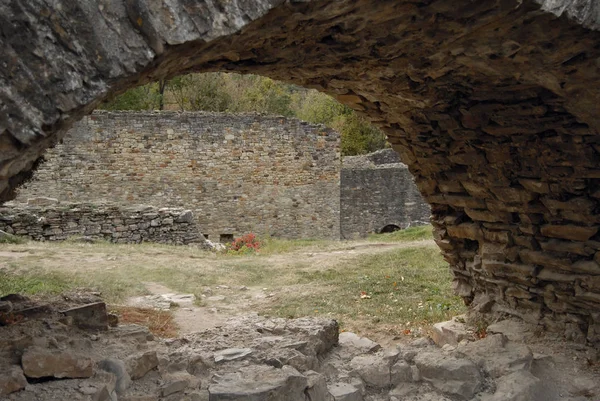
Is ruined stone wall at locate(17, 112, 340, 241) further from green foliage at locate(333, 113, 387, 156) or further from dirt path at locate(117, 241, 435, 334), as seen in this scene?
green foliage at locate(333, 113, 387, 156)

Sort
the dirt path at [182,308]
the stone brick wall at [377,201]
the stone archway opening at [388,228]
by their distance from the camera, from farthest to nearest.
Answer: the stone archway opening at [388,228] < the stone brick wall at [377,201] < the dirt path at [182,308]

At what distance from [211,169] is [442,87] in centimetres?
1336

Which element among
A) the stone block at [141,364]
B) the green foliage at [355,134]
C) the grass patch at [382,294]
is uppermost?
the green foliage at [355,134]

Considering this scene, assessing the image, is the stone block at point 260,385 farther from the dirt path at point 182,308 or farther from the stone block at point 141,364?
the dirt path at point 182,308

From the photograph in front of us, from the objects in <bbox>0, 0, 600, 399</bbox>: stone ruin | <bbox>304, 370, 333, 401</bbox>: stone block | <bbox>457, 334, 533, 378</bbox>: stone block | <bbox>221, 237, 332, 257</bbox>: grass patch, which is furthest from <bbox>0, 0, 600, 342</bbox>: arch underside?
<bbox>221, 237, 332, 257</bbox>: grass patch

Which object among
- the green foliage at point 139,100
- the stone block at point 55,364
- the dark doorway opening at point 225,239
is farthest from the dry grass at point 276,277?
the green foliage at point 139,100

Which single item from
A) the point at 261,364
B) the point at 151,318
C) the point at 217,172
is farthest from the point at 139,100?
the point at 261,364

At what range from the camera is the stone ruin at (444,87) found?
81.5 inches

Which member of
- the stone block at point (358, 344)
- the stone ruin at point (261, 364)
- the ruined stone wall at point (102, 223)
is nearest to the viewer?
the stone ruin at point (261, 364)

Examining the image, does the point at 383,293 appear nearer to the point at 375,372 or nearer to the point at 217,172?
the point at 375,372

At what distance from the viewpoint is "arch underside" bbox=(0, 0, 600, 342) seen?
207 centimetres

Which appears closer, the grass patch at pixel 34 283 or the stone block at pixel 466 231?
the stone block at pixel 466 231

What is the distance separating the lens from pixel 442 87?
3.92 meters

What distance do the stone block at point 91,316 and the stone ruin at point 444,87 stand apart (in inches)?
51.2
